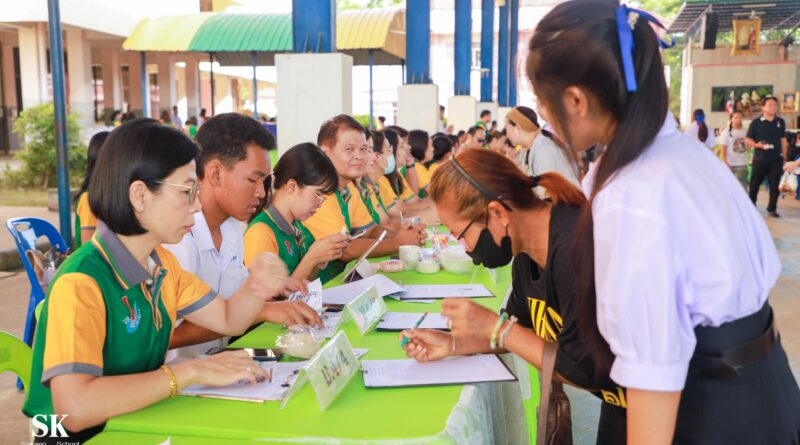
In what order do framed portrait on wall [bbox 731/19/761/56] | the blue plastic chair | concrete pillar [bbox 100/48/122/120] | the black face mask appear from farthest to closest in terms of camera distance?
concrete pillar [bbox 100/48/122/120], framed portrait on wall [bbox 731/19/761/56], the blue plastic chair, the black face mask

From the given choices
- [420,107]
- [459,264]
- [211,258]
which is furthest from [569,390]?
[420,107]

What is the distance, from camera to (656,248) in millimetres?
858

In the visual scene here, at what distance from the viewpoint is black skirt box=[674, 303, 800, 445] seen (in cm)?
102

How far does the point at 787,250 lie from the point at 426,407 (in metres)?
6.67

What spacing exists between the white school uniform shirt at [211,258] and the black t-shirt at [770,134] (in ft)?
27.8

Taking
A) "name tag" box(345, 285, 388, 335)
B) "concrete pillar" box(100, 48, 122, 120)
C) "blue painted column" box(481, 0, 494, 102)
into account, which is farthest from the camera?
"concrete pillar" box(100, 48, 122, 120)

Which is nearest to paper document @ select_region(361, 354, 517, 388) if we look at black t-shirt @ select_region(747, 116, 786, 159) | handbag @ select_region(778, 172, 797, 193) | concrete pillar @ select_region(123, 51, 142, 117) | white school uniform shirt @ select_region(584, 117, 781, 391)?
white school uniform shirt @ select_region(584, 117, 781, 391)

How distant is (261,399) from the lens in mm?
1402

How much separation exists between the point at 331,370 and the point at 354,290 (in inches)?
35.3

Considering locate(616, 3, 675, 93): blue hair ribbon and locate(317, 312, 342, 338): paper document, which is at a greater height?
locate(616, 3, 675, 93): blue hair ribbon

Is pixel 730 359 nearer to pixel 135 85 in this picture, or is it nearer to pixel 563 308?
pixel 563 308

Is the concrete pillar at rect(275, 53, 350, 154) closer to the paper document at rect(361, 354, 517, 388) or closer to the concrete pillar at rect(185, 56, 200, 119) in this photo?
the paper document at rect(361, 354, 517, 388)

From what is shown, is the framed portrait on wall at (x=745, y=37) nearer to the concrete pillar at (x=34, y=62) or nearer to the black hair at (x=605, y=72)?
the concrete pillar at (x=34, y=62)

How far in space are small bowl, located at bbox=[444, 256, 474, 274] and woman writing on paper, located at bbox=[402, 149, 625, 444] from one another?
1.02m
